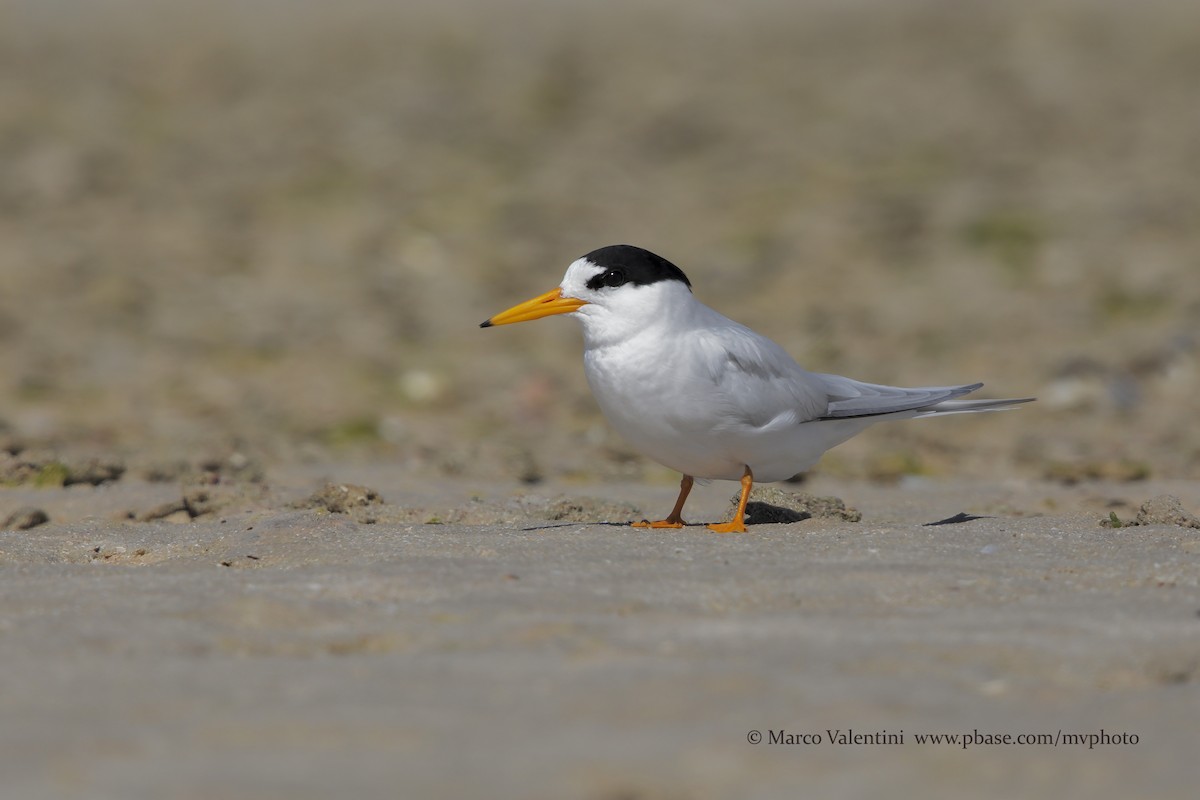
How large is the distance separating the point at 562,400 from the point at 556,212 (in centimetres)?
399

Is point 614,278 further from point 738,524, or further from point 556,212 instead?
point 556,212

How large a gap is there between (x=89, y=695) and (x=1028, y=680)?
75.0 inches

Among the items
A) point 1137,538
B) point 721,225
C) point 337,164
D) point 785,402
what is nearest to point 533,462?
point 785,402

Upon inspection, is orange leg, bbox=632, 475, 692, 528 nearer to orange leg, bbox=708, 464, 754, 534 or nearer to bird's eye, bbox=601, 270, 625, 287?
orange leg, bbox=708, 464, 754, 534

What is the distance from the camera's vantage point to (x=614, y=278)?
17.1ft

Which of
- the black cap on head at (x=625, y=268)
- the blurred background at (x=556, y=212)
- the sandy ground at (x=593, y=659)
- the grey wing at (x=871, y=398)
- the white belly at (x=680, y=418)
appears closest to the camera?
the sandy ground at (x=593, y=659)

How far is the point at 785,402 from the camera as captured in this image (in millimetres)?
5238

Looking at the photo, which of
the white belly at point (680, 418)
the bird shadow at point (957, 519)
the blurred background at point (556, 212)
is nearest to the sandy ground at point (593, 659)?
the bird shadow at point (957, 519)

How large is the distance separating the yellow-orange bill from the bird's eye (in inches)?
4.2

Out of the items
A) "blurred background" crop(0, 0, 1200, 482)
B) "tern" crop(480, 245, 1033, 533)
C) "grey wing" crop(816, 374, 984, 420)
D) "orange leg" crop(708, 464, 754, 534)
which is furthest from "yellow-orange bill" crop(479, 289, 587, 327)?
"blurred background" crop(0, 0, 1200, 482)

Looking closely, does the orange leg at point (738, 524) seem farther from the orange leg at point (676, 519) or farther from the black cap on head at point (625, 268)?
the black cap on head at point (625, 268)

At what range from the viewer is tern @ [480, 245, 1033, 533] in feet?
16.5

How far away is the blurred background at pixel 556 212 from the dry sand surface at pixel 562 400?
0.18 ft

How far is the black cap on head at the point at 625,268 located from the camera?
5188 mm
